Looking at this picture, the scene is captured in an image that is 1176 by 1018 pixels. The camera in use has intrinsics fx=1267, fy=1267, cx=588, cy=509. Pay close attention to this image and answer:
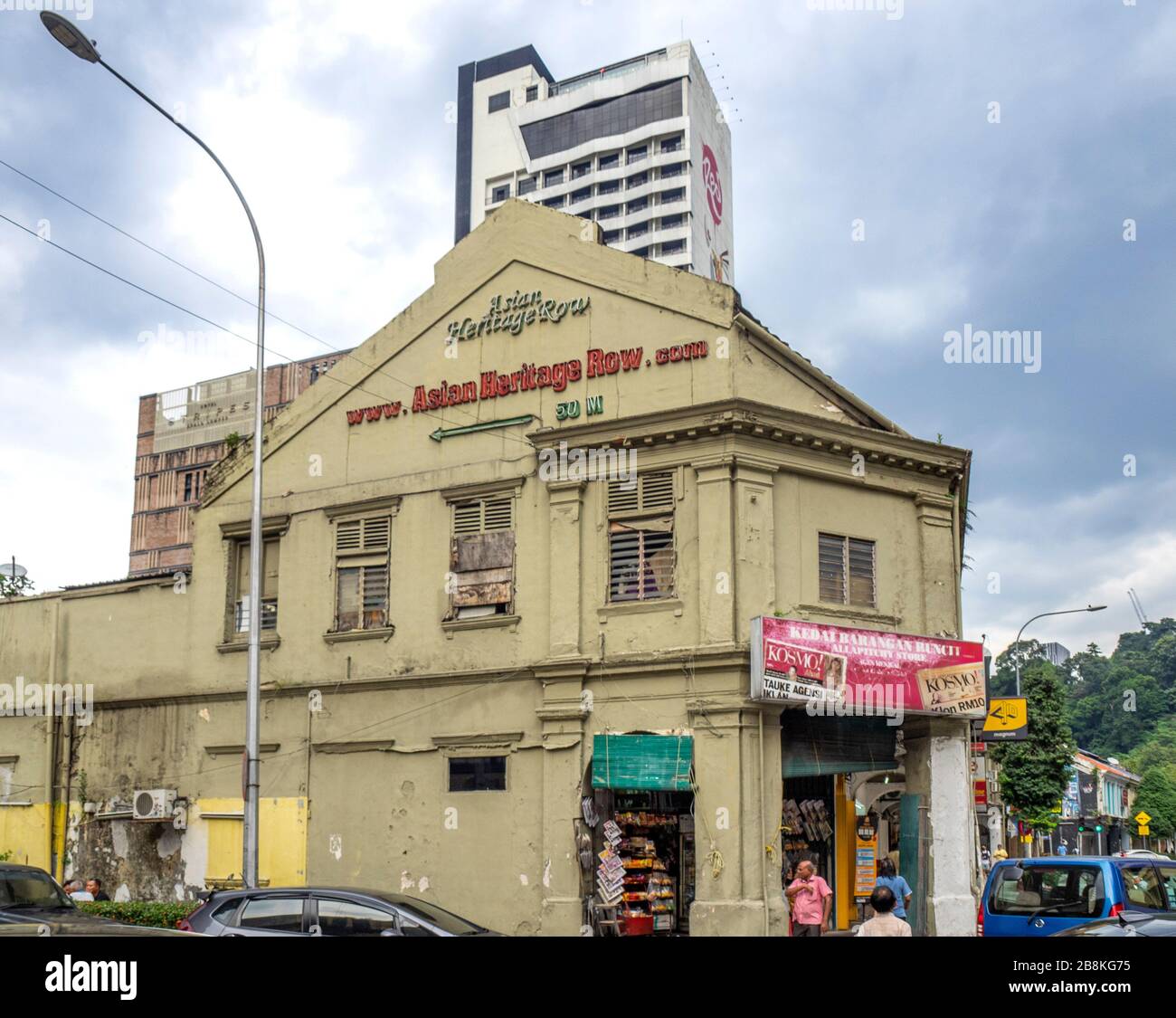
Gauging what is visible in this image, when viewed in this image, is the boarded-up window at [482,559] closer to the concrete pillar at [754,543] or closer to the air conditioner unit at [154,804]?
the concrete pillar at [754,543]

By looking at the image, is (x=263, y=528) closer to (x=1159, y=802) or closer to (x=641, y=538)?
(x=641, y=538)

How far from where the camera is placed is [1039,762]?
57.9m

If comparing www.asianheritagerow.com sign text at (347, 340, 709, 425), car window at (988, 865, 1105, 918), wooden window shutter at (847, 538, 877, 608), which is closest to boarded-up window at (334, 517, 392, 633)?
www.asianheritagerow.com sign text at (347, 340, 709, 425)

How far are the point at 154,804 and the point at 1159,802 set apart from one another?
8210cm

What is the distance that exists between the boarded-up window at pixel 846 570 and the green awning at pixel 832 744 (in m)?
2.10

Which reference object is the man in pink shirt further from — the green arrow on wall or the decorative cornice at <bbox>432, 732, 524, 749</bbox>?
the green arrow on wall

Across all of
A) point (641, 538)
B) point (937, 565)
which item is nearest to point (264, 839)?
point (641, 538)

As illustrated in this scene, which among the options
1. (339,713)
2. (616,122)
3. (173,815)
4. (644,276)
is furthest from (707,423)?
(616,122)

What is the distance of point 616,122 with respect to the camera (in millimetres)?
120188

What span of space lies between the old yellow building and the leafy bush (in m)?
4.58

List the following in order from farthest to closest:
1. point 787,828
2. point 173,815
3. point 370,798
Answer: point 173,815 → point 370,798 → point 787,828

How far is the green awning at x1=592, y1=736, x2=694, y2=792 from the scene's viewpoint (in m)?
20.6
